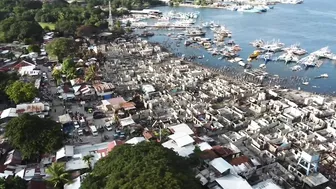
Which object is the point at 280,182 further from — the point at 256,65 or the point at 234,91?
the point at 256,65

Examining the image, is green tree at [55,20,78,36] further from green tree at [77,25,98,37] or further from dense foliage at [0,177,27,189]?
dense foliage at [0,177,27,189]

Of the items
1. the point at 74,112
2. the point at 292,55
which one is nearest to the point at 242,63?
the point at 292,55

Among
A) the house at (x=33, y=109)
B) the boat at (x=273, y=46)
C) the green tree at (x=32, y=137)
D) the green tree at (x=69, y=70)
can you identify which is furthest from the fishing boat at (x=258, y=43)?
the green tree at (x=32, y=137)

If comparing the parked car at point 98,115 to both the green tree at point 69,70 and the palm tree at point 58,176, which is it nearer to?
the green tree at point 69,70

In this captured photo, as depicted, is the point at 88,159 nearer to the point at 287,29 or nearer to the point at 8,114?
the point at 8,114

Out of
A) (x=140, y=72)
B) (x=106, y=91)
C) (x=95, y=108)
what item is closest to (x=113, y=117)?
(x=95, y=108)
